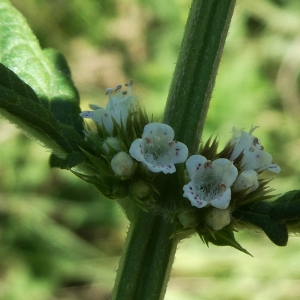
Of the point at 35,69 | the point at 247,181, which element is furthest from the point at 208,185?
the point at 35,69

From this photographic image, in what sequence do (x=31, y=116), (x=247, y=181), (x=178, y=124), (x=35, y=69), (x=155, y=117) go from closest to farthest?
(x=31, y=116) < (x=247, y=181) < (x=178, y=124) < (x=35, y=69) < (x=155, y=117)

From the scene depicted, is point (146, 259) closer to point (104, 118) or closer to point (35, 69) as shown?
point (104, 118)

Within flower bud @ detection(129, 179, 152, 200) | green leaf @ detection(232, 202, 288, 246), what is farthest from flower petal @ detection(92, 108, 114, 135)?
green leaf @ detection(232, 202, 288, 246)

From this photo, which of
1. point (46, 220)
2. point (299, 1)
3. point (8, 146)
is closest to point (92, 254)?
point (46, 220)

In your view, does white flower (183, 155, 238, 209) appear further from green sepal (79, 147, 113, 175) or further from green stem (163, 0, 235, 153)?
green sepal (79, 147, 113, 175)

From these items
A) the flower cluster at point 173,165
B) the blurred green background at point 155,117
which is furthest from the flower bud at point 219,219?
the blurred green background at point 155,117

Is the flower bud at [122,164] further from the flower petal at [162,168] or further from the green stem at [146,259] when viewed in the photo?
the green stem at [146,259]
